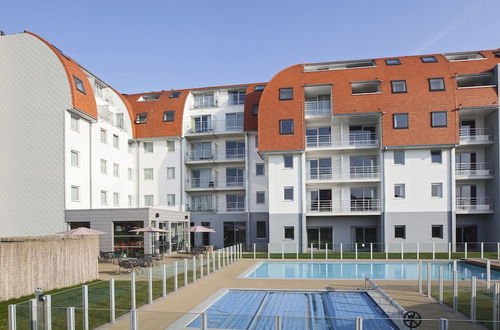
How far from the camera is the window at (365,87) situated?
30.9 metres

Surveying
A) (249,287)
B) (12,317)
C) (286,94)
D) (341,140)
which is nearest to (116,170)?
(286,94)

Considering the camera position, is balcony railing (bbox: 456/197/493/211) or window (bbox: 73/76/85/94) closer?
window (bbox: 73/76/85/94)

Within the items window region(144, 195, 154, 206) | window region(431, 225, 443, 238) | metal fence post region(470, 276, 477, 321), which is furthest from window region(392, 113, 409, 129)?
window region(144, 195, 154, 206)

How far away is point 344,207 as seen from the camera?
31.2 meters

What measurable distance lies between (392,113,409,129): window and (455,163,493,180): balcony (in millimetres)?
5766

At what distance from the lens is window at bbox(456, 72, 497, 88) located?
29734mm

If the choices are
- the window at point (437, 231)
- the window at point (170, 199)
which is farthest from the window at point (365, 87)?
the window at point (170, 199)

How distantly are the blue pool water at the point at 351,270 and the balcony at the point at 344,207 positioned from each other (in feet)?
24.7

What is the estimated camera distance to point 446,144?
28.5m

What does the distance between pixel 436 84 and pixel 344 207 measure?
11743 millimetres

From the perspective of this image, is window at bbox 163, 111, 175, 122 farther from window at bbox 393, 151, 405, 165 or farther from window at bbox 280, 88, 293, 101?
window at bbox 393, 151, 405, 165

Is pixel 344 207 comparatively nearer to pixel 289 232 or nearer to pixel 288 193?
pixel 288 193

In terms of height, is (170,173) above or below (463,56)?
below

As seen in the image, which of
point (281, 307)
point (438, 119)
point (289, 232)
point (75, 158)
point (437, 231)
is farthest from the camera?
point (289, 232)
